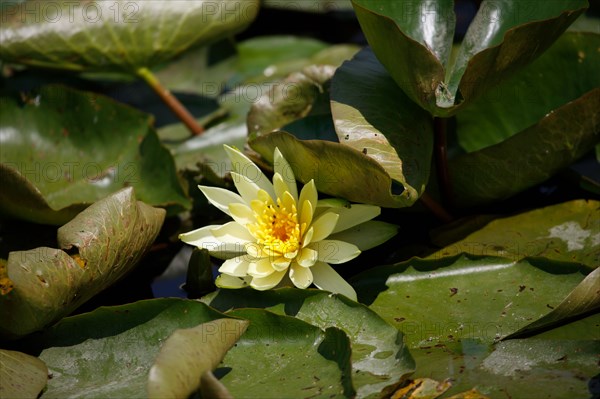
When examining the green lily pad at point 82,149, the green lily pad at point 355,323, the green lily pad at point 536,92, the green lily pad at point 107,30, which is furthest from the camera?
the green lily pad at point 107,30

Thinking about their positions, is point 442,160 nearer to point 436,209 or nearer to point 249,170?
point 436,209

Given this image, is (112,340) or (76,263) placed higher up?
(76,263)

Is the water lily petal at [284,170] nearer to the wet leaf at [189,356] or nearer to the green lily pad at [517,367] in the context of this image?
the wet leaf at [189,356]

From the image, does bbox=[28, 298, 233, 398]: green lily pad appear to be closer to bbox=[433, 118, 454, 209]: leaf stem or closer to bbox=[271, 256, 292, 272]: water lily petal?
bbox=[271, 256, 292, 272]: water lily petal

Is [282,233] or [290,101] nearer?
[282,233]

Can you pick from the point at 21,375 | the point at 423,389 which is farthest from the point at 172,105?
the point at 423,389

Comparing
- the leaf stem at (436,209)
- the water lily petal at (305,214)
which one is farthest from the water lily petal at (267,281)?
the leaf stem at (436,209)
